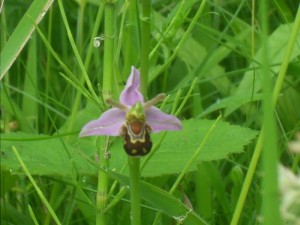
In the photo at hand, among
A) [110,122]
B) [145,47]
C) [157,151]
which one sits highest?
[145,47]

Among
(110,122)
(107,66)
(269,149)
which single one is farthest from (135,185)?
(269,149)

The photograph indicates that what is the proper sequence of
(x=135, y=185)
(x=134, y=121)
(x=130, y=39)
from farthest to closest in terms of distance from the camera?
1. (x=130, y=39)
2. (x=135, y=185)
3. (x=134, y=121)

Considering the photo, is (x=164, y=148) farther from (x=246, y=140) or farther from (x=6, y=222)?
(x=6, y=222)

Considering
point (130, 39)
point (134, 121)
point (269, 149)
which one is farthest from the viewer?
point (130, 39)

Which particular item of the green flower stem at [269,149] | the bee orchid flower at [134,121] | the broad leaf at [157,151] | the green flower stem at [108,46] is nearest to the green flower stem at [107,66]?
the green flower stem at [108,46]

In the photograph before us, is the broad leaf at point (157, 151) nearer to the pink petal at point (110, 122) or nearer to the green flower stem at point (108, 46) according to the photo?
the green flower stem at point (108, 46)

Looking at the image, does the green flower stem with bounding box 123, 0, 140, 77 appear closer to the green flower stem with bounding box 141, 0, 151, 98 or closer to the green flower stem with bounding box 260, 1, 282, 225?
the green flower stem with bounding box 141, 0, 151, 98

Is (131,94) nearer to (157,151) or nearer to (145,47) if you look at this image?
(145,47)
